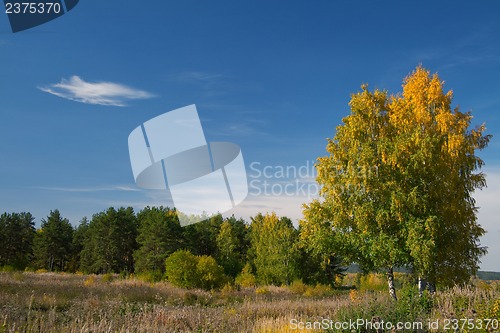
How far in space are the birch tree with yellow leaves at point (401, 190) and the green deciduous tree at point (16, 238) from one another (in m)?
60.0

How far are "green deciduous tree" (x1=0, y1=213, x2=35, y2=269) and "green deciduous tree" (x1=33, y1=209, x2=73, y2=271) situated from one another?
3091mm

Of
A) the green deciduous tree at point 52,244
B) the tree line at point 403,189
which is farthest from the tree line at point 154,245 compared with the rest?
the tree line at point 403,189

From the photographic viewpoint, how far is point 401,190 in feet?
58.5

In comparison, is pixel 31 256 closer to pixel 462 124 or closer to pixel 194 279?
pixel 194 279

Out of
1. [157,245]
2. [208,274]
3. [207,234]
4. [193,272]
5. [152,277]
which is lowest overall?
[152,277]

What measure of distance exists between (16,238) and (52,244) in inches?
360

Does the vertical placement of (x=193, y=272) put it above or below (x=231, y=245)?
below

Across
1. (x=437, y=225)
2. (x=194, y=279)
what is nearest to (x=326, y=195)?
(x=437, y=225)

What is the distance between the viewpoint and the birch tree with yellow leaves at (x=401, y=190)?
1748 cm

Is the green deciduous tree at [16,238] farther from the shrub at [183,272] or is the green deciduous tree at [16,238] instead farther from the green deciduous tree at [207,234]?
the shrub at [183,272]

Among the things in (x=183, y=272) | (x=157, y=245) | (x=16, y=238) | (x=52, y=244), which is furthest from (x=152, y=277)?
(x=16, y=238)

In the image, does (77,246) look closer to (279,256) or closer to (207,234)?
(207,234)

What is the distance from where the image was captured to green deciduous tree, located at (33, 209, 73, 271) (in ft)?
205

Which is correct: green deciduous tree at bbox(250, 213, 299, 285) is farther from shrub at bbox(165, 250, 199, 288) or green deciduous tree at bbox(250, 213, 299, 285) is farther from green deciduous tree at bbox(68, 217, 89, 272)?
green deciduous tree at bbox(68, 217, 89, 272)
